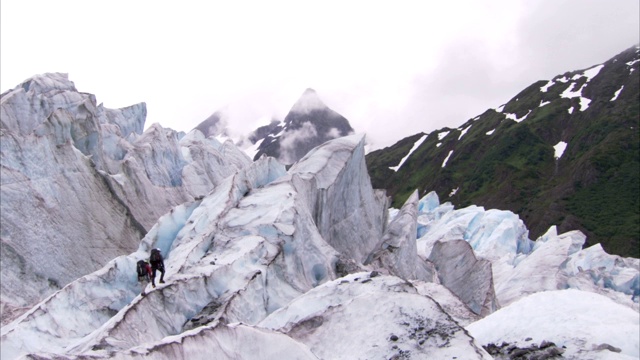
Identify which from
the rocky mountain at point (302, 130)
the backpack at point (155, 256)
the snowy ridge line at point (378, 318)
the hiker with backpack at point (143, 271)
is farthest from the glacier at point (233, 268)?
the rocky mountain at point (302, 130)

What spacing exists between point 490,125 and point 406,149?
29449 millimetres

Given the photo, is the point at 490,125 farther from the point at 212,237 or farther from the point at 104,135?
the point at 212,237

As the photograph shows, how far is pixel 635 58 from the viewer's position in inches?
7323

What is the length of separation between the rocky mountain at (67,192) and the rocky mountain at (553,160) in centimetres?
8593

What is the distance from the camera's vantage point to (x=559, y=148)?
152 metres

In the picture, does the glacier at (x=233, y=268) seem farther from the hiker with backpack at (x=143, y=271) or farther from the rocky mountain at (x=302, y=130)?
the rocky mountain at (x=302, y=130)

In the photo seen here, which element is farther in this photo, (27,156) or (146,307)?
(27,156)

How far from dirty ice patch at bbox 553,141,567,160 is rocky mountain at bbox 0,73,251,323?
130557 mm

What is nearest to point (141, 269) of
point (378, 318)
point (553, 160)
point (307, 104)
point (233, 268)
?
point (233, 268)

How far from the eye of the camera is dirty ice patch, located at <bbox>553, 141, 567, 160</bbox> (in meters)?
149

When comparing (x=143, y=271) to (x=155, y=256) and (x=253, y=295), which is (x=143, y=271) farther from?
(x=253, y=295)

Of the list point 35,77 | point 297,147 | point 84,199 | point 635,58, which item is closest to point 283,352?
point 84,199

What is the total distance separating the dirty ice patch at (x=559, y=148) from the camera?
149 meters

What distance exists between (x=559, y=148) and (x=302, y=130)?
2698 inches
